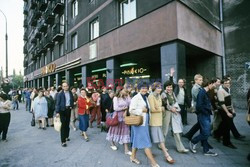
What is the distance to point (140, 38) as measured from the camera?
970cm

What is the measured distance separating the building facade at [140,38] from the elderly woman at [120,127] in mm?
3624

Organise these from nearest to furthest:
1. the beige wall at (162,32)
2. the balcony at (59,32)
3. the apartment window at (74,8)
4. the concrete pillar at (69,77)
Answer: the beige wall at (162,32) → the apartment window at (74,8) → the concrete pillar at (69,77) → the balcony at (59,32)

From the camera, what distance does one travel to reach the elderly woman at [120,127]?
4.90 meters

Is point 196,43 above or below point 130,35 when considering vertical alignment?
below

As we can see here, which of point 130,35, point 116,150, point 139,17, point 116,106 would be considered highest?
point 139,17

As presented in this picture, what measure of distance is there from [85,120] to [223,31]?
11.8 metres

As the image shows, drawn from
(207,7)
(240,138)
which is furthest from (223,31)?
(240,138)

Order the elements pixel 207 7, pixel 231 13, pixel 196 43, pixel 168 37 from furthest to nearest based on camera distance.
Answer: pixel 231 13
pixel 207 7
pixel 196 43
pixel 168 37

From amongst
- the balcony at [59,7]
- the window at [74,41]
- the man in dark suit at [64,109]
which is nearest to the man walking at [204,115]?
the man in dark suit at [64,109]

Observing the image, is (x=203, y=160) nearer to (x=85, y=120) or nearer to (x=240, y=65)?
(x=85, y=120)

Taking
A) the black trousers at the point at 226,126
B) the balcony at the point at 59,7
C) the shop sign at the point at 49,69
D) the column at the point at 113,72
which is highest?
the balcony at the point at 59,7

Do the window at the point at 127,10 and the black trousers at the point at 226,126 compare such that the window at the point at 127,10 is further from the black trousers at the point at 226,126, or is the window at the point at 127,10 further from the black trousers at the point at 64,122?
the black trousers at the point at 226,126

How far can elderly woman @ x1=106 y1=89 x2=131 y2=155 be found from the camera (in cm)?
490

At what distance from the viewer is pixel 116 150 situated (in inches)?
198
